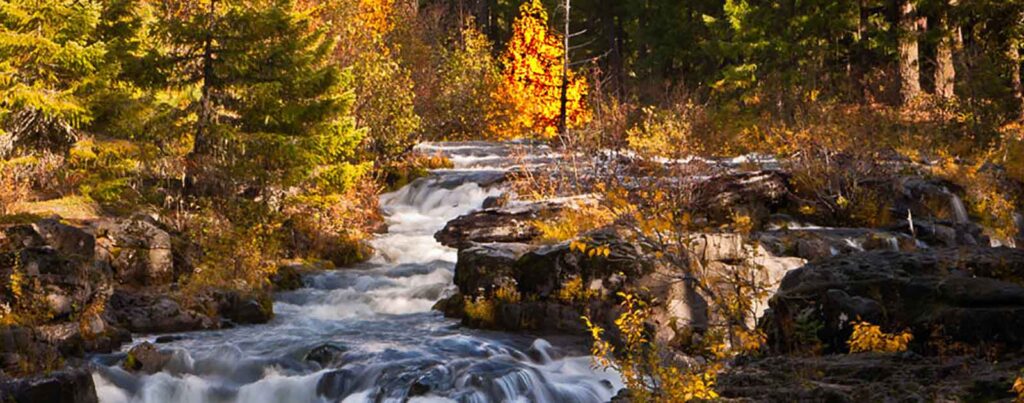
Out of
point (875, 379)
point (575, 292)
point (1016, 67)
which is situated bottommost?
point (575, 292)

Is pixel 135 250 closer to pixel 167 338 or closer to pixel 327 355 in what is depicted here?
pixel 167 338

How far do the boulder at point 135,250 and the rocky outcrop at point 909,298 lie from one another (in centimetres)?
1057

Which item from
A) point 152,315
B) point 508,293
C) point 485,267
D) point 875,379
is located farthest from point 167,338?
point 875,379

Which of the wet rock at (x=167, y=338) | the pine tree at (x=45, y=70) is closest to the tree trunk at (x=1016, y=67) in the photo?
the wet rock at (x=167, y=338)

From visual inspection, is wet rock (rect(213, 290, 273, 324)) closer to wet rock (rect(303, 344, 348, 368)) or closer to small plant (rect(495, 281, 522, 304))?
wet rock (rect(303, 344, 348, 368))

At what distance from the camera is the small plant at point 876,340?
703 centimetres

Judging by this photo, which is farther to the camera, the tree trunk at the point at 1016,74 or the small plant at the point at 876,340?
the tree trunk at the point at 1016,74

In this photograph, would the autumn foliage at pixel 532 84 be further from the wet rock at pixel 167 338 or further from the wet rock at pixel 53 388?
the wet rock at pixel 53 388

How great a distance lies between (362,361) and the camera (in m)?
11.6

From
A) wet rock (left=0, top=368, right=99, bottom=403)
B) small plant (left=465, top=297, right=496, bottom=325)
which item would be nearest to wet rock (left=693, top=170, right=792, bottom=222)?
small plant (left=465, top=297, right=496, bottom=325)

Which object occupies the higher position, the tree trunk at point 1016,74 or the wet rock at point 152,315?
the tree trunk at point 1016,74

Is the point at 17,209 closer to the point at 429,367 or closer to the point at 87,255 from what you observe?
the point at 87,255

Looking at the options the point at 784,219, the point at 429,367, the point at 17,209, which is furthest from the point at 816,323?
the point at 17,209

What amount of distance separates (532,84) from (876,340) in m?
30.9
